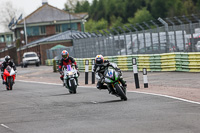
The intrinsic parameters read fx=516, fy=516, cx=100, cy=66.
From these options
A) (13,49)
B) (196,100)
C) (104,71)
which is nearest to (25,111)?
(104,71)

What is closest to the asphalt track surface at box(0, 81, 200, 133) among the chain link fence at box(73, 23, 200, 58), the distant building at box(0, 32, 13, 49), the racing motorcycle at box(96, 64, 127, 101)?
the racing motorcycle at box(96, 64, 127, 101)

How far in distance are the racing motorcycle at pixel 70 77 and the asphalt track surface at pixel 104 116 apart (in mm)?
3198

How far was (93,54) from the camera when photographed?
1527 inches

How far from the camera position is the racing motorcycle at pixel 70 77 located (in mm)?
17500

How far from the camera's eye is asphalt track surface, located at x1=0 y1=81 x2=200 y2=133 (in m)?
8.64

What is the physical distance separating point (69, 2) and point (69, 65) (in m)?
150

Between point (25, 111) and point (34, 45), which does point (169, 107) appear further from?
point (34, 45)

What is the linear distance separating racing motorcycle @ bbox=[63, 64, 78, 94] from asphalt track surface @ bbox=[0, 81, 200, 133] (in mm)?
3198

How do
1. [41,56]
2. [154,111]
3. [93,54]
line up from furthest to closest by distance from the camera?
[41,56] < [93,54] < [154,111]

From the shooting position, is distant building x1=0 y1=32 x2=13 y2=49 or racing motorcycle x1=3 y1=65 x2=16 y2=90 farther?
distant building x1=0 y1=32 x2=13 y2=49

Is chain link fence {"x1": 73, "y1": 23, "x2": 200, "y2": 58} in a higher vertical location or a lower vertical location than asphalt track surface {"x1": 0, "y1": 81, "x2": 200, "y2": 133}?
higher

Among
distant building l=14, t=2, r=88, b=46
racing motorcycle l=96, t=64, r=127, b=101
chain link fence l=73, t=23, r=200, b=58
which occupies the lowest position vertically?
racing motorcycle l=96, t=64, r=127, b=101

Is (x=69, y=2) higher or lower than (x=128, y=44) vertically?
higher

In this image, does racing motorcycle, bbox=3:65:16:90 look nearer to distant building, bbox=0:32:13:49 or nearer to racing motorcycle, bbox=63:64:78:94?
racing motorcycle, bbox=63:64:78:94
